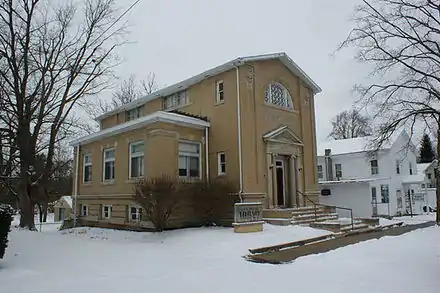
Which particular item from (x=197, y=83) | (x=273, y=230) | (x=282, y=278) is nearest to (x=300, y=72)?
(x=197, y=83)

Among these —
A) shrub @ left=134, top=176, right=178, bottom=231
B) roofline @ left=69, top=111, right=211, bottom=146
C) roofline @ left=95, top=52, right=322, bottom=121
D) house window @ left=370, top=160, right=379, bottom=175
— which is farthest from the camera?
house window @ left=370, top=160, right=379, bottom=175

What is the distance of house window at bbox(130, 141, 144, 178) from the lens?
17.4 metres

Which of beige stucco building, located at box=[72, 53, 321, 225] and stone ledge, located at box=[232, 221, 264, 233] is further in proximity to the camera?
beige stucco building, located at box=[72, 53, 321, 225]

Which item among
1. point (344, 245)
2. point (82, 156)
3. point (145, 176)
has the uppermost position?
point (82, 156)

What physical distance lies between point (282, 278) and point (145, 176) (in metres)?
9.90

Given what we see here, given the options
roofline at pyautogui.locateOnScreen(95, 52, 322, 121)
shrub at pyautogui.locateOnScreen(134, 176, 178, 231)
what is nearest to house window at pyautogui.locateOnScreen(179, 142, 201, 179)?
shrub at pyautogui.locateOnScreen(134, 176, 178, 231)

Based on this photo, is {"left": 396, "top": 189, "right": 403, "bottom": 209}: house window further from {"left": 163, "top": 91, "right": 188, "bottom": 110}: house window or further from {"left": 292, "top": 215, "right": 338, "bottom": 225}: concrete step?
{"left": 163, "top": 91, "right": 188, "bottom": 110}: house window

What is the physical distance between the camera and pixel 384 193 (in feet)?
102

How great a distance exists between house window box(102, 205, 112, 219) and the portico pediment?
8809 mm

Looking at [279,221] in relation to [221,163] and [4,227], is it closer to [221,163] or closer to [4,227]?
[221,163]

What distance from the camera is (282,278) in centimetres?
767

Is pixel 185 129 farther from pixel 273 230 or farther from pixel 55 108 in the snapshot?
pixel 55 108

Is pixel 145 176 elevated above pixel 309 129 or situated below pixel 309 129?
below

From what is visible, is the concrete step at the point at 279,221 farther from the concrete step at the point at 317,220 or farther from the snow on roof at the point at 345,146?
the snow on roof at the point at 345,146
